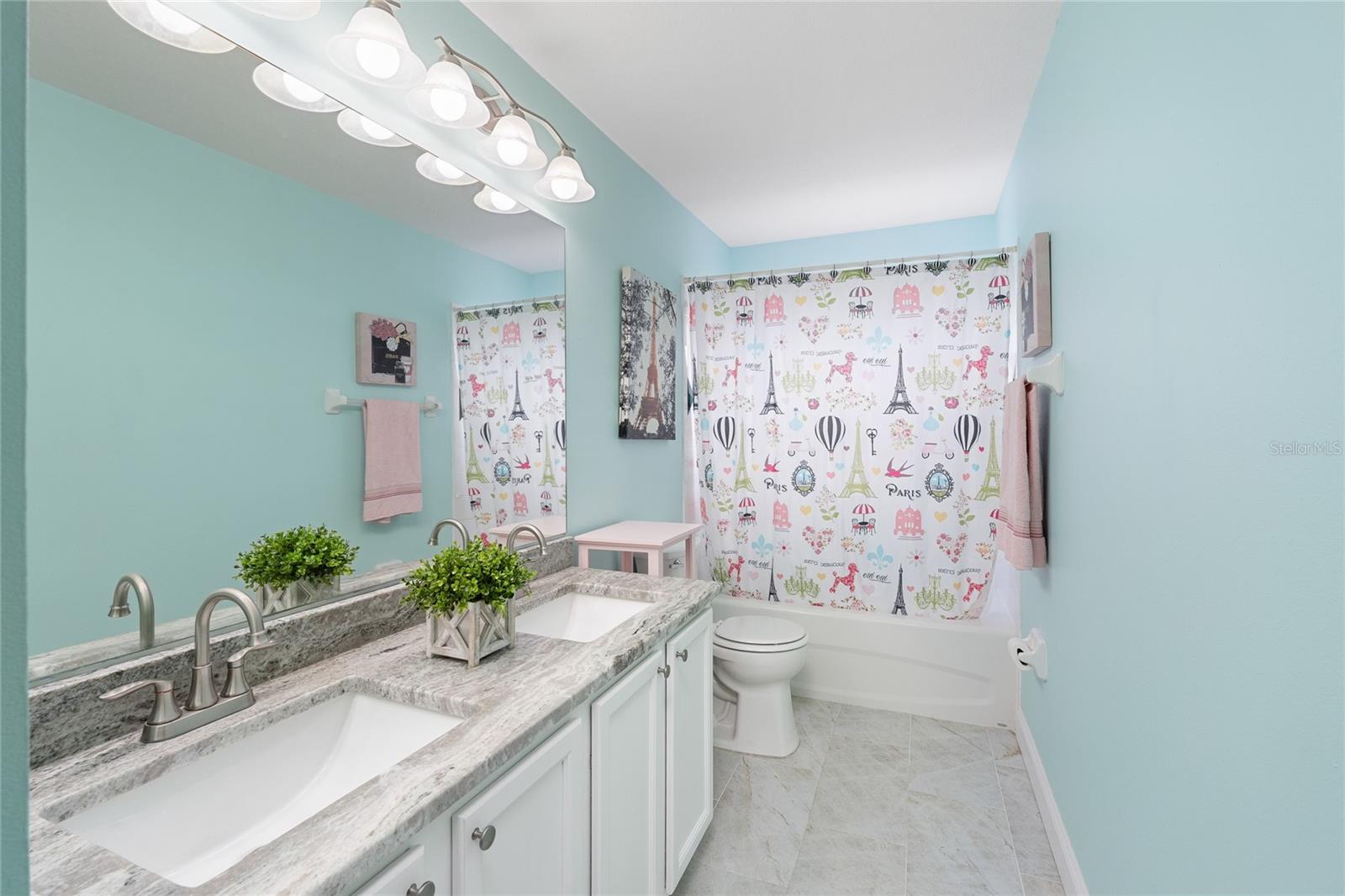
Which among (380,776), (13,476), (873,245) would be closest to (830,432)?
(873,245)

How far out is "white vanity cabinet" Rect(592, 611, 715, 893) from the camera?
1.26 metres

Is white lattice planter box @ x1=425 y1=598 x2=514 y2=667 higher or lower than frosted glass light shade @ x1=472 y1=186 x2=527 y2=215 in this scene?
lower

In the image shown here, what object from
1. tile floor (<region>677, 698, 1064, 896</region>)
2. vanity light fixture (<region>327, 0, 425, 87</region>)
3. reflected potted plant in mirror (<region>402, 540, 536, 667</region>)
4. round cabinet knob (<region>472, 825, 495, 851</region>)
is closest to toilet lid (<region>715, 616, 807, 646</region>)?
tile floor (<region>677, 698, 1064, 896</region>)

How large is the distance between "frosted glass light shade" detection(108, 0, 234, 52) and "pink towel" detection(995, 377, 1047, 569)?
2336 mm

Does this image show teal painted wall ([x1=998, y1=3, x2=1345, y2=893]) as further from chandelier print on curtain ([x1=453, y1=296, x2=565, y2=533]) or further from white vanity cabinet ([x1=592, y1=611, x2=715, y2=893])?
chandelier print on curtain ([x1=453, y1=296, x2=565, y2=533])

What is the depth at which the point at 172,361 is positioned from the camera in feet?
3.35

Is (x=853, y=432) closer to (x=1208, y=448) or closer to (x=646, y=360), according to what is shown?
(x=646, y=360)

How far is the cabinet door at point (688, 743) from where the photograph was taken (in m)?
1.58

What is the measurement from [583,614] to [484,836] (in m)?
0.96

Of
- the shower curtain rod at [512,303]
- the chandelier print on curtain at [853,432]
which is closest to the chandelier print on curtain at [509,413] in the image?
the shower curtain rod at [512,303]

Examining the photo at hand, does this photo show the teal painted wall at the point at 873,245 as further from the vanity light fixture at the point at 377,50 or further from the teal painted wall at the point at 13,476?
the teal painted wall at the point at 13,476

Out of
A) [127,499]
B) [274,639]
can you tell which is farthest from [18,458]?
[274,639]

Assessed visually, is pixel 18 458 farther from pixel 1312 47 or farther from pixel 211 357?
pixel 1312 47

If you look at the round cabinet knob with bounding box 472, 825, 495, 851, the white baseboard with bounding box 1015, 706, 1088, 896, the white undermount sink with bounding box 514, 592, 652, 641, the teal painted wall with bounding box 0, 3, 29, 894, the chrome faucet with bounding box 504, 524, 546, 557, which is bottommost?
the white baseboard with bounding box 1015, 706, 1088, 896
